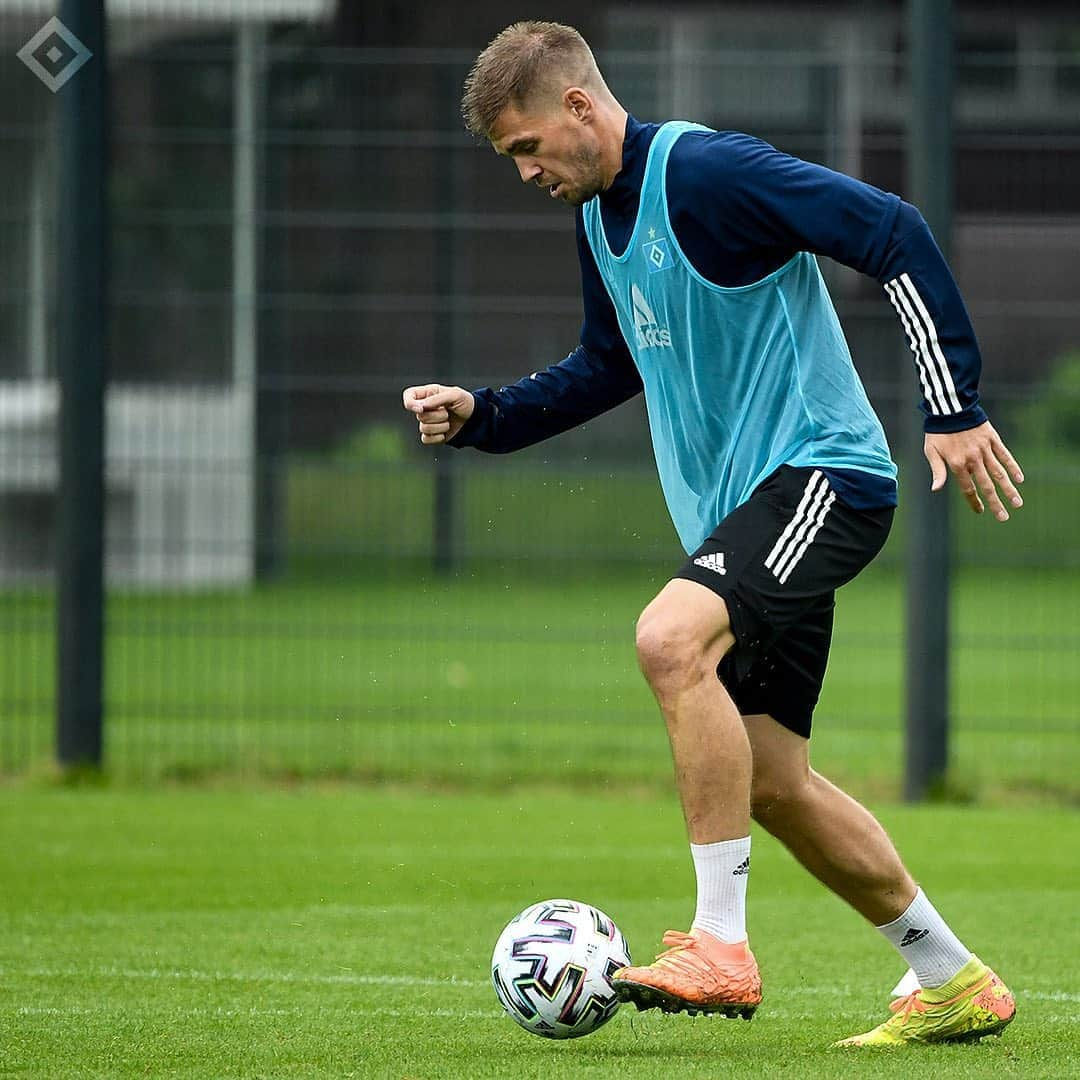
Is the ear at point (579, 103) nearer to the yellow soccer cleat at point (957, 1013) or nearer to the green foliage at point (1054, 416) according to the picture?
the yellow soccer cleat at point (957, 1013)

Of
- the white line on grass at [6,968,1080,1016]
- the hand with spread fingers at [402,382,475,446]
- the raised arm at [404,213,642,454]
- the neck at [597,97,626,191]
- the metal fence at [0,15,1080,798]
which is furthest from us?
the metal fence at [0,15,1080,798]

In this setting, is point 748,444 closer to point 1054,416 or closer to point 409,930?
point 409,930

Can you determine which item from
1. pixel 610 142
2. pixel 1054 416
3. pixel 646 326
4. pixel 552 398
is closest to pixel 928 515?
pixel 1054 416

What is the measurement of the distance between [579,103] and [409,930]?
3.10m

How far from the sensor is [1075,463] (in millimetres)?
10805

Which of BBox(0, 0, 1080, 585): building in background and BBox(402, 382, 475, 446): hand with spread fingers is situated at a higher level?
BBox(0, 0, 1080, 585): building in background

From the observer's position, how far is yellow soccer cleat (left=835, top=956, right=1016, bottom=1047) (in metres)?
5.12

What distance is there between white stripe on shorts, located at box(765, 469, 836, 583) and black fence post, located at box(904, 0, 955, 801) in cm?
528

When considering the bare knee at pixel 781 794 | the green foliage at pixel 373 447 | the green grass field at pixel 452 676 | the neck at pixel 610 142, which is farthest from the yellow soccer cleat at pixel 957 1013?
the green foliage at pixel 373 447

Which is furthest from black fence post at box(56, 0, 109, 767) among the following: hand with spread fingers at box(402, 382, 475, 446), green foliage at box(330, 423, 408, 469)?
hand with spread fingers at box(402, 382, 475, 446)

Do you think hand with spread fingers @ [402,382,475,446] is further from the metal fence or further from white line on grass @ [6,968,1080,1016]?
the metal fence

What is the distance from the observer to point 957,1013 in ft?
16.8

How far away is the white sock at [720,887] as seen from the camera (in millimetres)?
4656

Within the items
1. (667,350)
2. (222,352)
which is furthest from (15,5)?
(667,350)
